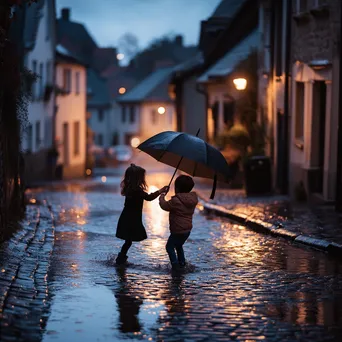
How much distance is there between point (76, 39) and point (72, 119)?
50.4 meters

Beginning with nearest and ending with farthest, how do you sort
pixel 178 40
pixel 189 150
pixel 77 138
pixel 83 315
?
pixel 83 315 < pixel 189 150 < pixel 77 138 < pixel 178 40

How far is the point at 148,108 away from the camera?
8275 cm

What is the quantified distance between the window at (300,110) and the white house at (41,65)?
14.5 m

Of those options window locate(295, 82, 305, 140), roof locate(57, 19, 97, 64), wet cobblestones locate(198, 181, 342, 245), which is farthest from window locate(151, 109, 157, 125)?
window locate(295, 82, 305, 140)

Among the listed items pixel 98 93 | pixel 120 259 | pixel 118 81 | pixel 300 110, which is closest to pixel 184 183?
pixel 120 259

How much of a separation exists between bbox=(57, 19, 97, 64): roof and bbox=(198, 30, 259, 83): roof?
52.7 m

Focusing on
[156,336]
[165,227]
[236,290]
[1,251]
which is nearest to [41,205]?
[165,227]

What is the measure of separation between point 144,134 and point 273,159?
198 ft

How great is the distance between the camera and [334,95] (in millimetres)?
18016

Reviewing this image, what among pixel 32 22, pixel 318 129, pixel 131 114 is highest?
pixel 32 22

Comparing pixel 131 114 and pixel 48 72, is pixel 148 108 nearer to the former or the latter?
pixel 131 114

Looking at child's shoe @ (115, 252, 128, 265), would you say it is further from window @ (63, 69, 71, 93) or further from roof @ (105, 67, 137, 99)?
roof @ (105, 67, 137, 99)

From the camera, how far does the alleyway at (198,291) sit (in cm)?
782

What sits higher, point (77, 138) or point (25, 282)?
point (77, 138)
